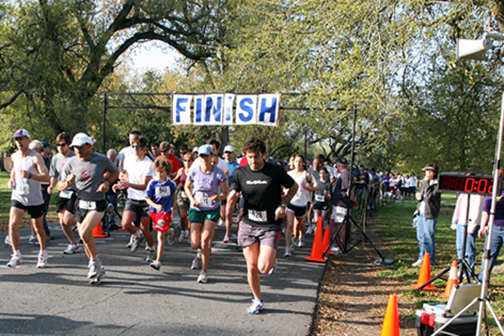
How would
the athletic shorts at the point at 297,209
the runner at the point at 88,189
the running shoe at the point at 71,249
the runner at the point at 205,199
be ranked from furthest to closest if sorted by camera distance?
1. the athletic shorts at the point at 297,209
2. the running shoe at the point at 71,249
3. the runner at the point at 205,199
4. the runner at the point at 88,189

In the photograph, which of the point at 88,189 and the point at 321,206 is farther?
the point at 321,206

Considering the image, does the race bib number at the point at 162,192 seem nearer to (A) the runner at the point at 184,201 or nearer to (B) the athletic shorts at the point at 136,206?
(B) the athletic shorts at the point at 136,206

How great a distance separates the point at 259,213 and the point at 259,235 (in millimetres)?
260

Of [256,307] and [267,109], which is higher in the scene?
[267,109]

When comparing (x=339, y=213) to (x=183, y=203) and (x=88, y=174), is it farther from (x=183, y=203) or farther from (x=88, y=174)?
(x=88, y=174)

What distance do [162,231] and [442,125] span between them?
9.14 metres

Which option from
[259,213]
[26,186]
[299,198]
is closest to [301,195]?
[299,198]

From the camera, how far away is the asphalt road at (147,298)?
4.67 meters

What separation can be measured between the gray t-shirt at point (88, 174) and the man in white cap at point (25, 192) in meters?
0.83

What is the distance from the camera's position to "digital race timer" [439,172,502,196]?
4562 mm

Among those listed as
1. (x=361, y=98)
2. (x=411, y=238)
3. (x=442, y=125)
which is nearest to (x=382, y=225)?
(x=411, y=238)

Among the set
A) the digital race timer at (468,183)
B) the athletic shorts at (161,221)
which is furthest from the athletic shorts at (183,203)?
the digital race timer at (468,183)

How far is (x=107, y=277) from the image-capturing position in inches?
260

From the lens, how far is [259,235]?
5.37 meters
